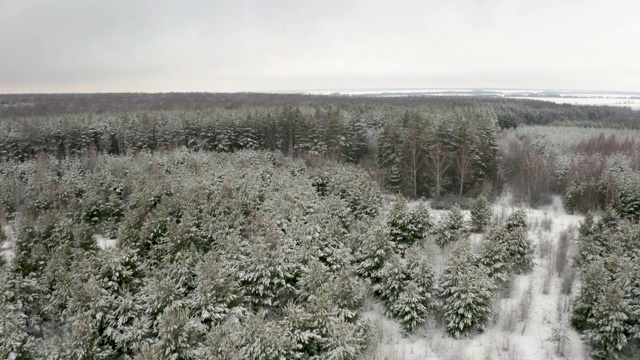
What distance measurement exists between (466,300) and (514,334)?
3.51 m

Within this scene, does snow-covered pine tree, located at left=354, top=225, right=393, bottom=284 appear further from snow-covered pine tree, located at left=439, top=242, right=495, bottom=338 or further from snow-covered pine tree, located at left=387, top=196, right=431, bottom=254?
snow-covered pine tree, located at left=439, top=242, right=495, bottom=338

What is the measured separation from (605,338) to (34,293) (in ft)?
94.5

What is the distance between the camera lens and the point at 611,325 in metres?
17.3

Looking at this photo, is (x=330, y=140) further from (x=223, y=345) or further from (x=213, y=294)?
(x=223, y=345)

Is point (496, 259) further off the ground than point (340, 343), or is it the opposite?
point (340, 343)

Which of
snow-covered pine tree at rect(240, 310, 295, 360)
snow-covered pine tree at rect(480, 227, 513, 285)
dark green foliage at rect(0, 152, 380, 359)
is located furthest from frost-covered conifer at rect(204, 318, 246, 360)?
snow-covered pine tree at rect(480, 227, 513, 285)

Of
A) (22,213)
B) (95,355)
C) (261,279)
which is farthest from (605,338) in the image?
A: (22,213)

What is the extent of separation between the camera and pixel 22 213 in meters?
37.3

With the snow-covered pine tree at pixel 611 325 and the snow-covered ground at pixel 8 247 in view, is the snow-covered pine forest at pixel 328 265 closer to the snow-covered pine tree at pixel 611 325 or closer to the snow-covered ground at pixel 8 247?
the snow-covered pine tree at pixel 611 325

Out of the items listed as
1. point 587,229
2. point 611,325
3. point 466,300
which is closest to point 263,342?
point 466,300

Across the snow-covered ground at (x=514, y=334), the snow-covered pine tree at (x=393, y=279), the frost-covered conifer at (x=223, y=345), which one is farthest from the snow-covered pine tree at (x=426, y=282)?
the frost-covered conifer at (x=223, y=345)

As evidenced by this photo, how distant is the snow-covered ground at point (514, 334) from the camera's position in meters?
18.6

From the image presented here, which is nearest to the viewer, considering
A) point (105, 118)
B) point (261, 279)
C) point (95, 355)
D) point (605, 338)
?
point (95, 355)

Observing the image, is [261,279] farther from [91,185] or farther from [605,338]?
[91,185]
